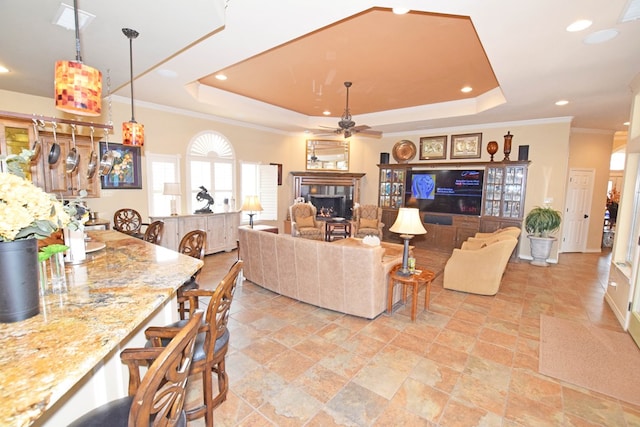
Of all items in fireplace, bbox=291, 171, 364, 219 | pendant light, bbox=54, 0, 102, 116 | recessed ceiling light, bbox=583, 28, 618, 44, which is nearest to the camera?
pendant light, bbox=54, 0, 102, 116

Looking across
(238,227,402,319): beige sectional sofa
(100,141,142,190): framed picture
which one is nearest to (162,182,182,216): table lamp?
(100,141,142,190): framed picture

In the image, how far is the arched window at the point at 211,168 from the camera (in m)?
6.27

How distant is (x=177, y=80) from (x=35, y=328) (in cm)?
405

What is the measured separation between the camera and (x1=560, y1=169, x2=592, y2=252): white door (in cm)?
737

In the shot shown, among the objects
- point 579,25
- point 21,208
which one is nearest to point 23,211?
point 21,208

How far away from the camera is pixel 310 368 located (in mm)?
2580

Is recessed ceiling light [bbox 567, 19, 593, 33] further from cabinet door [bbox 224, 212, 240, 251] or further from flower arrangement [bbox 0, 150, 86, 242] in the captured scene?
cabinet door [bbox 224, 212, 240, 251]

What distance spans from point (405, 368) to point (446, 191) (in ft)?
18.3

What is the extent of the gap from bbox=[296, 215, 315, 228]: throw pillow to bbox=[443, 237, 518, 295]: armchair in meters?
3.59

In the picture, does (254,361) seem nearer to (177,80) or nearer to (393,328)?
(393,328)

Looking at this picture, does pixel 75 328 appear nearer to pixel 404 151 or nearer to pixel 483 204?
pixel 483 204

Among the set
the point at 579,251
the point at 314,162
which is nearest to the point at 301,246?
the point at 314,162

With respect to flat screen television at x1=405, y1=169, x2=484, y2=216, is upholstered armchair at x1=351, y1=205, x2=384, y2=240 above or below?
below

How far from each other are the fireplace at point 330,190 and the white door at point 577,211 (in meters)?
5.27
